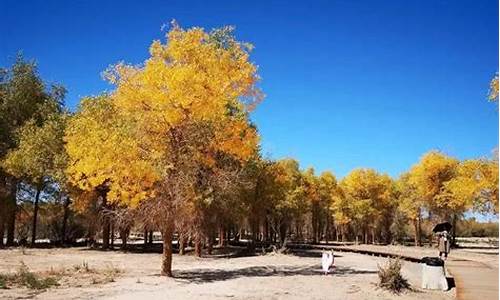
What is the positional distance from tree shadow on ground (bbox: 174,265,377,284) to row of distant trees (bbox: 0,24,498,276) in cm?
163

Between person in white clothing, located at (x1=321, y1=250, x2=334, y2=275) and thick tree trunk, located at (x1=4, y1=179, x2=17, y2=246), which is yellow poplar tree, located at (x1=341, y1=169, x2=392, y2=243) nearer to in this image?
thick tree trunk, located at (x1=4, y1=179, x2=17, y2=246)

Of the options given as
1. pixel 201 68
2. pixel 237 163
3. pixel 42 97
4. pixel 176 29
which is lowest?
pixel 237 163

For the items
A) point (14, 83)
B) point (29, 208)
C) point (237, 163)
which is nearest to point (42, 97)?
point (14, 83)

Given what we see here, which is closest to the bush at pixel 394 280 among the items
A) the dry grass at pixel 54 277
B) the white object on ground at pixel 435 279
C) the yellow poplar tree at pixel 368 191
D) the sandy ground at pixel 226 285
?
the sandy ground at pixel 226 285

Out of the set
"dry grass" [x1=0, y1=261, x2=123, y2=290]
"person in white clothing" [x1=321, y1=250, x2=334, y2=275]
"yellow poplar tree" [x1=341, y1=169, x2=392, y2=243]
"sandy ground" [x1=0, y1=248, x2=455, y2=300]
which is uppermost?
"yellow poplar tree" [x1=341, y1=169, x2=392, y2=243]

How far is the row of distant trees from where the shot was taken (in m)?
22.2

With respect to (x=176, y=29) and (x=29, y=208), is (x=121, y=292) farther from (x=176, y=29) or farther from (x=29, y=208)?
(x=29, y=208)

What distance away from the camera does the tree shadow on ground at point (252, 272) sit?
23.3 m

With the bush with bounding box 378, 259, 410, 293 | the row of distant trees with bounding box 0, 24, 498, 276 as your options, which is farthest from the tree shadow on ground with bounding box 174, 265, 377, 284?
the bush with bounding box 378, 259, 410, 293

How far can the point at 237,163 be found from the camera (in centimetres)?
3531

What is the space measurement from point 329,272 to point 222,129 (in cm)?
913

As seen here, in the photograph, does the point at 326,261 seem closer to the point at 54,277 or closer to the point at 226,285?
the point at 226,285

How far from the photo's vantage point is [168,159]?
2284 centimetres

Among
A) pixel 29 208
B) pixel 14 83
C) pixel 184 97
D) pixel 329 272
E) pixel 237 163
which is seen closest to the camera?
pixel 184 97
